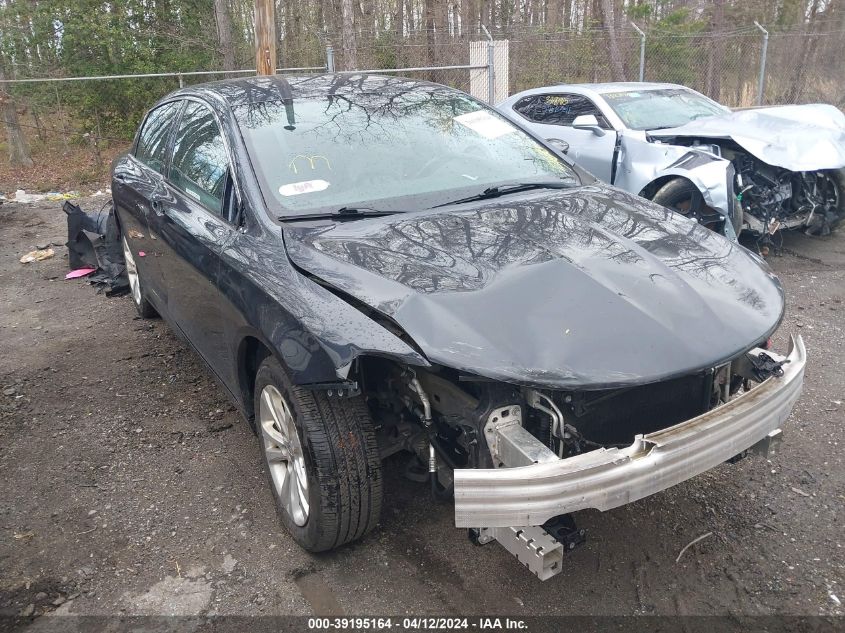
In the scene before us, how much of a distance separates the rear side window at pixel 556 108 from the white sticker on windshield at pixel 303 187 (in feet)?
15.3

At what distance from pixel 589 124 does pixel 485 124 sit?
3.27 m

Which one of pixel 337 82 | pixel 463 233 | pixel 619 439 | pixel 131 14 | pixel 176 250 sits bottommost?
pixel 619 439

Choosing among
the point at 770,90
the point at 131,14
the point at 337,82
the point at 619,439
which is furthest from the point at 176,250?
the point at 770,90

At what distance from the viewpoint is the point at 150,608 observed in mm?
2570

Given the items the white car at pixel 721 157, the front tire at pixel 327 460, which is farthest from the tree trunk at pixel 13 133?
the front tire at pixel 327 460

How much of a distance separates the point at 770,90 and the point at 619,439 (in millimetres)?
16248

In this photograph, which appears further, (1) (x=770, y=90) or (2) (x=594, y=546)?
(1) (x=770, y=90)

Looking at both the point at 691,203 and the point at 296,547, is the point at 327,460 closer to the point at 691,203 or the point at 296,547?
the point at 296,547

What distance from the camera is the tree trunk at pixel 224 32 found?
48.3 ft

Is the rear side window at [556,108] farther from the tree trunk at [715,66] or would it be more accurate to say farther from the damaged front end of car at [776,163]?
the tree trunk at [715,66]

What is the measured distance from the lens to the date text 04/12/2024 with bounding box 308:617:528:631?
2.43 metres

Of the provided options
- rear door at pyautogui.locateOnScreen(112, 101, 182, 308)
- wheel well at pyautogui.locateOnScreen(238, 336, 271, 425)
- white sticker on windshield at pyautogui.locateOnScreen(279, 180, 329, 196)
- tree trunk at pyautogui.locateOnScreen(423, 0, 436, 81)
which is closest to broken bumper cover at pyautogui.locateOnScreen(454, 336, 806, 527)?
wheel well at pyautogui.locateOnScreen(238, 336, 271, 425)

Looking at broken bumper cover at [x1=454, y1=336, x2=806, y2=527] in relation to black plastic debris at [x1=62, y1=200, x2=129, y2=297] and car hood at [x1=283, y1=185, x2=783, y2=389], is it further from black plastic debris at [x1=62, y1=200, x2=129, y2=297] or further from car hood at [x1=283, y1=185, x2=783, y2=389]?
black plastic debris at [x1=62, y1=200, x2=129, y2=297]

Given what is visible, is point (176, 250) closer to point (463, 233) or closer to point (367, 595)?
point (463, 233)
